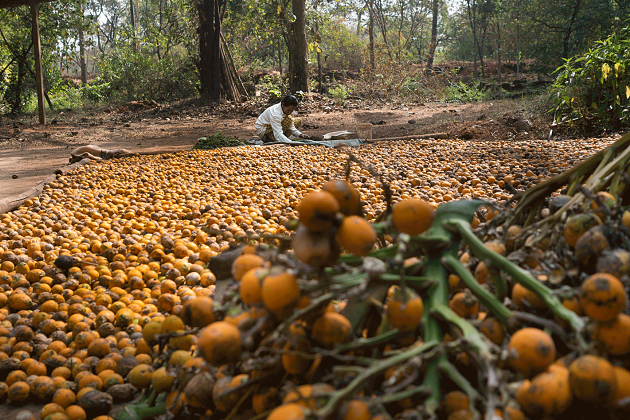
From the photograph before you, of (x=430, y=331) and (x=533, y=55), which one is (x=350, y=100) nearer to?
(x=533, y=55)

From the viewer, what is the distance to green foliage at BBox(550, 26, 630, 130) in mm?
5891

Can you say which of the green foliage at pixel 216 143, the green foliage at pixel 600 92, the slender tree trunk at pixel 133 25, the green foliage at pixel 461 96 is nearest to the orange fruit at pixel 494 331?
the green foliage at pixel 216 143

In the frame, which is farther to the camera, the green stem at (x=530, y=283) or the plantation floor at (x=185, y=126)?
the plantation floor at (x=185, y=126)

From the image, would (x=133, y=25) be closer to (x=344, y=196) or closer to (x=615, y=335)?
(x=344, y=196)

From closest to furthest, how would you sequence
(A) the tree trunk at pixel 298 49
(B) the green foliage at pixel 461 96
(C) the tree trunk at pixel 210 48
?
(C) the tree trunk at pixel 210 48, (A) the tree trunk at pixel 298 49, (B) the green foliage at pixel 461 96

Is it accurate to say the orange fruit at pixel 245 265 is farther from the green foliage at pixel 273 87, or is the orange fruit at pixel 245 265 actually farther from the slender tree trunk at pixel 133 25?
the slender tree trunk at pixel 133 25

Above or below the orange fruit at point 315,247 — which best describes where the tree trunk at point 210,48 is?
above

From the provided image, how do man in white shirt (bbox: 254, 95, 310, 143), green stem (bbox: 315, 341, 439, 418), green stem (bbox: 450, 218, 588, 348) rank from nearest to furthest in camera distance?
1. green stem (bbox: 315, 341, 439, 418)
2. green stem (bbox: 450, 218, 588, 348)
3. man in white shirt (bbox: 254, 95, 310, 143)

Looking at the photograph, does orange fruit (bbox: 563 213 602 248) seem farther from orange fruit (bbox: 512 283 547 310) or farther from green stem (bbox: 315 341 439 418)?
green stem (bbox: 315 341 439 418)

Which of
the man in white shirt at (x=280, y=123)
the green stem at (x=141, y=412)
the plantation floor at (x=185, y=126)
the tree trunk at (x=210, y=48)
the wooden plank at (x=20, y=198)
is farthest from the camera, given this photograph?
the tree trunk at (x=210, y=48)

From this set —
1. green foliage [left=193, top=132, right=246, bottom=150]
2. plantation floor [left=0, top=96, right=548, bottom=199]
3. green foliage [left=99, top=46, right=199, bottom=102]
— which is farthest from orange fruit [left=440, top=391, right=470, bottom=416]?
green foliage [left=99, top=46, right=199, bottom=102]

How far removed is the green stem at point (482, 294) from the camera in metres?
0.77

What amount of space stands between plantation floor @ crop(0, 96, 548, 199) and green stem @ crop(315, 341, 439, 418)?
4.96m

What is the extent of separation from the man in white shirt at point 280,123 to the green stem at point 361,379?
6299mm
